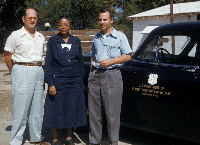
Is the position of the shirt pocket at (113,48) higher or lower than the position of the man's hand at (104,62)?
higher

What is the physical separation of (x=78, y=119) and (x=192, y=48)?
1860 mm

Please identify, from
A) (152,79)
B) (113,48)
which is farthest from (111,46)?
(152,79)

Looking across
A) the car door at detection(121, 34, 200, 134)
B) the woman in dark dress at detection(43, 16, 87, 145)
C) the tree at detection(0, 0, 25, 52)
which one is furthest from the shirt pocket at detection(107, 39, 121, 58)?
the tree at detection(0, 0, 25, 52)

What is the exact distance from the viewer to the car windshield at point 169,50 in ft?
10.8

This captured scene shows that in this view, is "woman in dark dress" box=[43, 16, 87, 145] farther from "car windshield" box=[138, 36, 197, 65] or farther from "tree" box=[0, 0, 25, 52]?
"tree" box=[0, 0, 25, 52]

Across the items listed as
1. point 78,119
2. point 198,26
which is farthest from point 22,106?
point 198,26

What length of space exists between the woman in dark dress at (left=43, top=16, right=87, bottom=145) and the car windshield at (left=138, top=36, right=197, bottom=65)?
980mm

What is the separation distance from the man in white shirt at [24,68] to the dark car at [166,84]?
1297 millimetres

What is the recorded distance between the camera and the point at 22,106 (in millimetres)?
3705

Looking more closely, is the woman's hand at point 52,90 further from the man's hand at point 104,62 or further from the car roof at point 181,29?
the car roof at point 181,29

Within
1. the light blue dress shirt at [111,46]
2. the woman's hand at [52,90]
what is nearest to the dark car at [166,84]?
A: the light blue dress shirt at [111,46]

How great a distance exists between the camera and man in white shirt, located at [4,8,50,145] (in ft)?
11.9

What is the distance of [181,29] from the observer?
3.35m

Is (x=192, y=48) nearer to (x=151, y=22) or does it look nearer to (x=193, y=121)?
(x=193, y=121)
